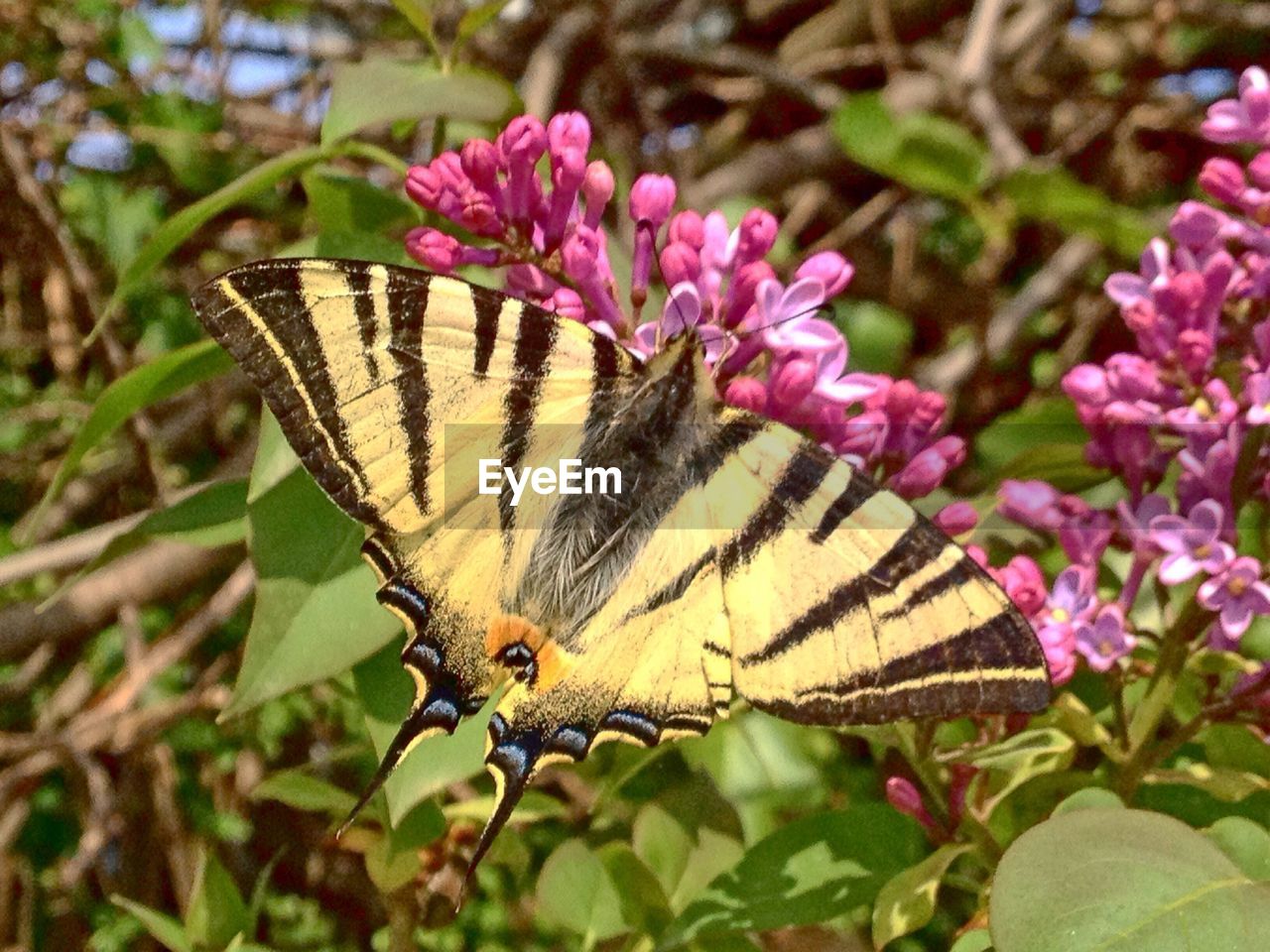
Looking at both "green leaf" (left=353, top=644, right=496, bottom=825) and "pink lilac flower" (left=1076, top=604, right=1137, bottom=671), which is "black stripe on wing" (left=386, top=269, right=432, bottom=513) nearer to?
"green leaf" (left=353, top=644, right=496, bottom=825)

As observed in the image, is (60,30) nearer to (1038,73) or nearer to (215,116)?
(215,116)

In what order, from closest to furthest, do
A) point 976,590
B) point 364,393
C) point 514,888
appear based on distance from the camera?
point 976,590 → point 364,393 → point 514,888

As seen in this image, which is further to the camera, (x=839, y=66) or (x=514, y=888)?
(x=839, y=66)

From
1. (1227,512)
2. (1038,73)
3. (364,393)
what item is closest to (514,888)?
(364,393)

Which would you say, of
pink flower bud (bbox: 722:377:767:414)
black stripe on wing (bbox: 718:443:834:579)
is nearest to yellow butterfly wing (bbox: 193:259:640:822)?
pink flower bud (bbox: 722:377:767:414)

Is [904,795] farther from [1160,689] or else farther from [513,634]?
[513,634]

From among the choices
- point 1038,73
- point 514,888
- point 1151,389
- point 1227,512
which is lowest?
point 514,888

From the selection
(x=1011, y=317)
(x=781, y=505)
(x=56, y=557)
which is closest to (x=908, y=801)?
(x=781, y=505)
